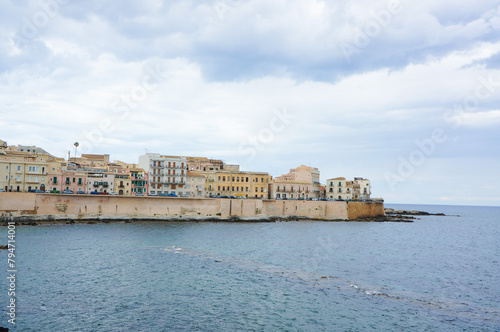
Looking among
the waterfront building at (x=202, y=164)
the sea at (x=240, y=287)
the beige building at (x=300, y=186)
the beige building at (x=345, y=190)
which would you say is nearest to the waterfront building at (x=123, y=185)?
the waterfront building at (x=202, y=164)

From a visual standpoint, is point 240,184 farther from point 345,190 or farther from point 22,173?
point 22,173

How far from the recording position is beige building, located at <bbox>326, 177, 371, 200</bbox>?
112188mm

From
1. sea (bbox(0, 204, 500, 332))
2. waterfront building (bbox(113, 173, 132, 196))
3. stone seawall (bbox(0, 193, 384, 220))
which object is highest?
waterfront building (bbox(113, 173, 132, 196))

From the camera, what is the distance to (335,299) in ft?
79.5

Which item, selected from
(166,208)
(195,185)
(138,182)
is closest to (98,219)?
(166,208)

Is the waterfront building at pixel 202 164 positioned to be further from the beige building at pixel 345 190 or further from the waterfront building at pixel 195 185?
the beige building at pixel 345 190

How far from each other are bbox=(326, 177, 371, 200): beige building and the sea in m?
64.3

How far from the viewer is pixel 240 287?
26.7 meters

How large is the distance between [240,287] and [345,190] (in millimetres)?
89902

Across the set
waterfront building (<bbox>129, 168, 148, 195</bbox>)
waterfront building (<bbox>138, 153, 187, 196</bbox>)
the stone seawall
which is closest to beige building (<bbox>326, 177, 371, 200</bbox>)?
the stone seawall

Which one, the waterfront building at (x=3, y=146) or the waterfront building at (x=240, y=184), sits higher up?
the waterfront building at (x=3, y=146)

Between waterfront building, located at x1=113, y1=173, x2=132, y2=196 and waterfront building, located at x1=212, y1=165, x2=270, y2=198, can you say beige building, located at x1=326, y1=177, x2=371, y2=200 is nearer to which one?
waterfront building, located at x1=212, y1=165, x2=270, y2=198

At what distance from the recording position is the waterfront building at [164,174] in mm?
87500

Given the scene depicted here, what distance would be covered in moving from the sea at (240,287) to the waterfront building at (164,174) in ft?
132
